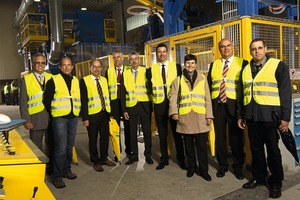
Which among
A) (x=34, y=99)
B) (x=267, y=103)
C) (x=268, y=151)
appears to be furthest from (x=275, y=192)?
(x=34, y=99)

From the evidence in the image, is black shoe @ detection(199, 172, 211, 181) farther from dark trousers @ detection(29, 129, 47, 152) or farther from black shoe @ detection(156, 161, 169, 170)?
dark trousers @ detection(29, 129, 47, 152)

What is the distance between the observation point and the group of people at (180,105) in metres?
3.28

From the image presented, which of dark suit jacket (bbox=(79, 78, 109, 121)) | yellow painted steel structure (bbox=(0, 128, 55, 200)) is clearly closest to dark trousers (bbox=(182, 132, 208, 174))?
dark suit jacket (bbox=(79, 78, 109, 121))

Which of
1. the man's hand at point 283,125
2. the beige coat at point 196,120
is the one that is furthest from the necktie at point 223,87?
the man's hand at point 283,125

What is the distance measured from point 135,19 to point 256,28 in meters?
16.8

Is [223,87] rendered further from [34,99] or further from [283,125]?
[34,99]

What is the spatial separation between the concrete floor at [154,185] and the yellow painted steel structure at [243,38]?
0.79 m

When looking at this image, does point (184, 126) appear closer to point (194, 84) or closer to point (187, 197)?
point (194, 84)

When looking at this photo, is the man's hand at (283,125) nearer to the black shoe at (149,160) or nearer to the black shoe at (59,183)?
the black shoe at (149,160)

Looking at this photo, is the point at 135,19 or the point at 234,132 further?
the point at 135,19

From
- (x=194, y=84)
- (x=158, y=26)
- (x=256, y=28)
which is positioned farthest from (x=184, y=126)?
(x=158, y=26)

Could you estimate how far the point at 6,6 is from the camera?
2445 cm

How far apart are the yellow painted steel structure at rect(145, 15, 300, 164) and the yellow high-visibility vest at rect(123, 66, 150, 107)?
122 centimetres

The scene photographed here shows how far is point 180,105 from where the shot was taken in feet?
13.1
